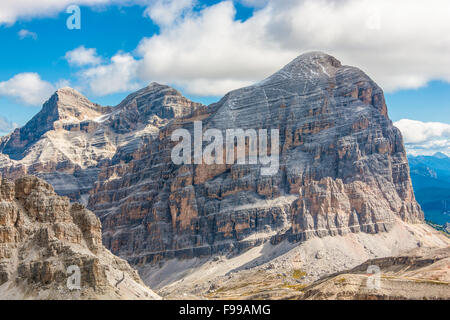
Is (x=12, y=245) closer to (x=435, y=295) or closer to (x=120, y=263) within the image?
(x=120, y=263)

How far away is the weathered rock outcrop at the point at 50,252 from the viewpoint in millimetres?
141500

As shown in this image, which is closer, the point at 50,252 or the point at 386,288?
the point at 50,252

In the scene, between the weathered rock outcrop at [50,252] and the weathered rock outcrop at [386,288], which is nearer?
the weathered rock outcrop at [50,252]

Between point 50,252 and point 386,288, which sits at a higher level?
point 50,252

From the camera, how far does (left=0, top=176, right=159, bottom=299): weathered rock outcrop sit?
141500 millimetres

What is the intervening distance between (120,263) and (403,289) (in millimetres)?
68662

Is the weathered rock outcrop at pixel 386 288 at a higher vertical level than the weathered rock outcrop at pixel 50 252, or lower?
lower

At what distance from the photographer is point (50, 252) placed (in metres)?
151

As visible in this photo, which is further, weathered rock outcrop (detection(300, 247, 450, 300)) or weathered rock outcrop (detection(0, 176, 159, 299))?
weathered rock outcrop (detection(300, 247, 450, 300))

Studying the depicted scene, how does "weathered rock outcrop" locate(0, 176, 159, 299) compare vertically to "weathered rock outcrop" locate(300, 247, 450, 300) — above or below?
above

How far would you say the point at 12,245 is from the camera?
509 ft
